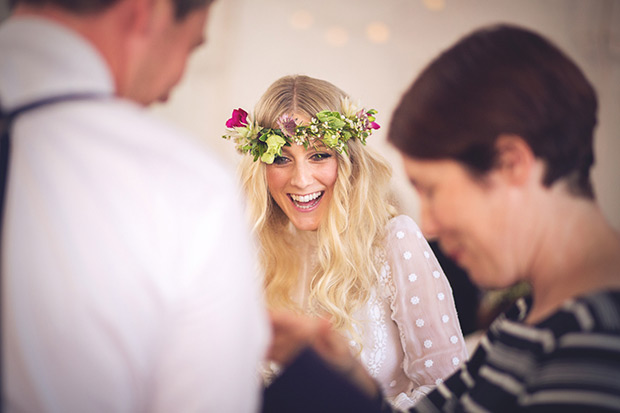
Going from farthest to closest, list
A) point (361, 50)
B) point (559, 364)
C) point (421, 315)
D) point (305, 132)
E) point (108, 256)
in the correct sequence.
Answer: point (361, 50) → point (305, 132) → point (421, 315) → point (559, 364) → point (108, 256)

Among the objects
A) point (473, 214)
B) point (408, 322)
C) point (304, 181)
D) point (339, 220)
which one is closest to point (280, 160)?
point (304, 181)

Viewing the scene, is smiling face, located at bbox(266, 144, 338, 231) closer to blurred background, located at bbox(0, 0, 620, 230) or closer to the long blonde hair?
the long blonde hair

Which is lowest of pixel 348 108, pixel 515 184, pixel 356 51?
pixel 515 184

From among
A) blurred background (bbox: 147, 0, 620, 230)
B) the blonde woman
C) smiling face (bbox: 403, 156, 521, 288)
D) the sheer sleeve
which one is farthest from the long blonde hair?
blurred background (bbox: 147, 0, 620, 230)

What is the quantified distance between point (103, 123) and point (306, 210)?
1393 millimetres

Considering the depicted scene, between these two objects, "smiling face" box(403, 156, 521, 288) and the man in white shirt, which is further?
"smiling face" box(403, 156, 521, 288)

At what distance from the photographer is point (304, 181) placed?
1.87 m

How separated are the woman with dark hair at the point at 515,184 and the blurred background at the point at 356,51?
229cm

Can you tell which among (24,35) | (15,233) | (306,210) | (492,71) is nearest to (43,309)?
(15,233)

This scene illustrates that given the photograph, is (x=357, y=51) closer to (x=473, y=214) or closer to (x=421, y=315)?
(x=421, y=315)

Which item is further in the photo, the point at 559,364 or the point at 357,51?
the point at 357,51

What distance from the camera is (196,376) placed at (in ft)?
1.90

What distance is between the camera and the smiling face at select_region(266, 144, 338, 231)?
188 cm

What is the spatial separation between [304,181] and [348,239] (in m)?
0.30
